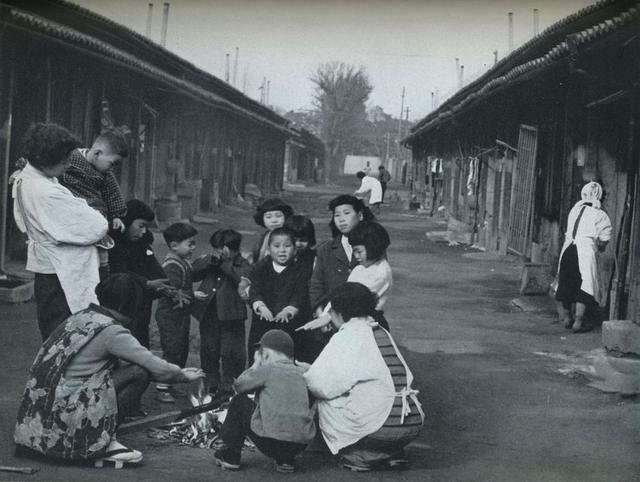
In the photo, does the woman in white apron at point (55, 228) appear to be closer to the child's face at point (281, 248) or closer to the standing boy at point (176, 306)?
the standing boy at point (176, 306)

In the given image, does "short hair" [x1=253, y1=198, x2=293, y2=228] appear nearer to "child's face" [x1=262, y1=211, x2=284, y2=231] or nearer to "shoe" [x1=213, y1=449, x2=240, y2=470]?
"child's face" [x1=262, y1=211, x2=284, y2=231]

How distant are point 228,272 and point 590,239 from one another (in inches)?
180

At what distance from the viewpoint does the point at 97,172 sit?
5.68m

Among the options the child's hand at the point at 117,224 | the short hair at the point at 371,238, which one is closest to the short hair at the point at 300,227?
the short hair at the point at 371,238

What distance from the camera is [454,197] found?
2573cm

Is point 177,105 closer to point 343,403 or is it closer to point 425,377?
point 425,377

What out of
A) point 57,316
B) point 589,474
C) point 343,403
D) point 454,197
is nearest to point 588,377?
point 589,474

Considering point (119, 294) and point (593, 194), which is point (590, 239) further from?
point (119, 294)

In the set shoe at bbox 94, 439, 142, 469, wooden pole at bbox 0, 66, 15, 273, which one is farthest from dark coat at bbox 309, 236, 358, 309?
wooden pole at bbox 0, 66, 15, 273

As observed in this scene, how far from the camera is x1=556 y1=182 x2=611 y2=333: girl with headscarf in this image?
9.46 m

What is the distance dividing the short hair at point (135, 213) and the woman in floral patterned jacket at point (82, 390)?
1.28 metres

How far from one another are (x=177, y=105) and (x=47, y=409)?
16.6m

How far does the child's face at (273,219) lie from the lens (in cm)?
634

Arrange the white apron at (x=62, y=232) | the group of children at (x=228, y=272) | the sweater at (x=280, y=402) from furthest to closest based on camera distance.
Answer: the group of children at (x=228, y=272) < the white apron at (x=62, y=232) < the sweater at (x=280, y=402)
